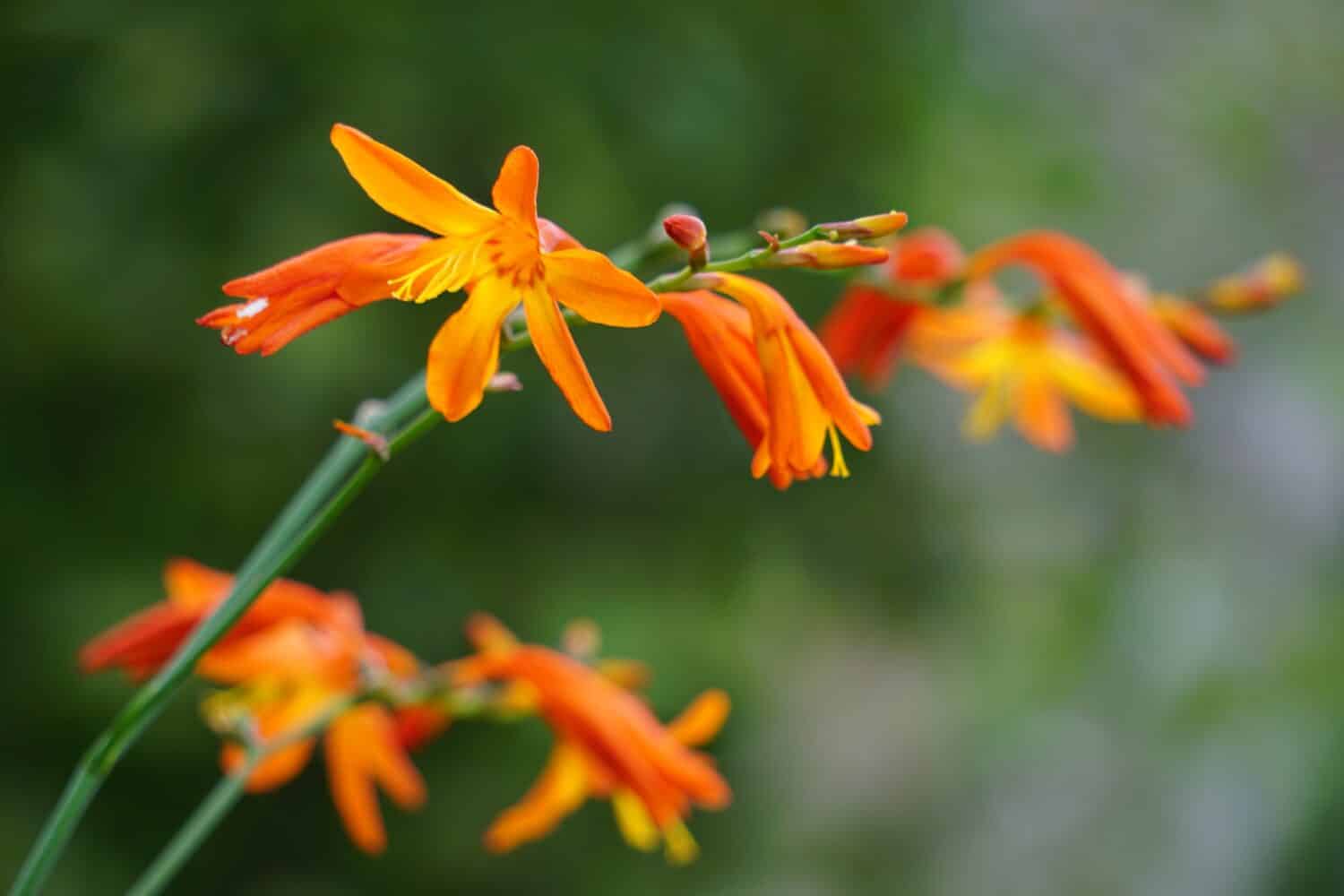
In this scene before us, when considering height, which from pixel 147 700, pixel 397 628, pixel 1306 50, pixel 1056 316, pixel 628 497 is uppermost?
pixel 1306 50

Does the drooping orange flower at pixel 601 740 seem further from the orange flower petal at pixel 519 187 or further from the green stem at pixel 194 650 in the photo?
the orange flower petal at pixel 519 187

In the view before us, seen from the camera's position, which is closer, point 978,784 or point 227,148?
point 227,148

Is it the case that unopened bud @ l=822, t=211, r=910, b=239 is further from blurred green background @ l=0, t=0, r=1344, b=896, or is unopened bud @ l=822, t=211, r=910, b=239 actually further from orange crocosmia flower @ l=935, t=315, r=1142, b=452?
blurred green background @ l=0, t=0, r=1344, b=896

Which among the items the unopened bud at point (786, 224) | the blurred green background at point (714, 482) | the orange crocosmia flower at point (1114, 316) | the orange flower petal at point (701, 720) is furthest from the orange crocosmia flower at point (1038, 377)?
the blurred green background at point (714, 482)

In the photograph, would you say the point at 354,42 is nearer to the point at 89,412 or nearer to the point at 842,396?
the point at 89,412

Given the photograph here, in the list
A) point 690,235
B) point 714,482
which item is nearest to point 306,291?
point 690,235

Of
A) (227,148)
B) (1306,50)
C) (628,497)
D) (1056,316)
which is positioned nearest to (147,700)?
(1056,316)
